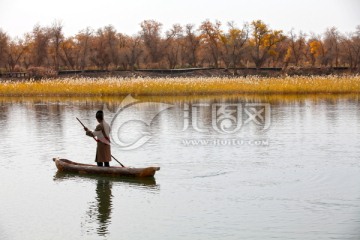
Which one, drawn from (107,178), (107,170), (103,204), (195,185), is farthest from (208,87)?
(103,204)

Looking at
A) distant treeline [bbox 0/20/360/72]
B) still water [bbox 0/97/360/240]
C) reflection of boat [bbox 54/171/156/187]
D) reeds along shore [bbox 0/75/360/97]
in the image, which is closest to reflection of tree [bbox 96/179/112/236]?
still water [bbox 0/97/360/240]

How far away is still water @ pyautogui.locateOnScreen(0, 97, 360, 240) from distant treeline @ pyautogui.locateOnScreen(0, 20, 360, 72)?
42.1 metres

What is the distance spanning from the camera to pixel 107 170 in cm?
1321

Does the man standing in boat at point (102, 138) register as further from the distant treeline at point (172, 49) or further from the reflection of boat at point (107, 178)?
Result: the distant treeline at point (172, 49)

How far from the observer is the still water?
10.0m

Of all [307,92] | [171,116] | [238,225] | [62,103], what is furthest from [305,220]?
[307,92]

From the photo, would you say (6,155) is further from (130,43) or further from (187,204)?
(130,43)

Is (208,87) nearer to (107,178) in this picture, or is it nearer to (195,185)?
(107,178)

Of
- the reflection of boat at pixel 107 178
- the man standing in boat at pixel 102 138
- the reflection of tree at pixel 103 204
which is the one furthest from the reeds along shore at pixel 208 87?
the reflection of tree at pixel 103 204

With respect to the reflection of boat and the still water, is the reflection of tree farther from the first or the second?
the reflection of boat

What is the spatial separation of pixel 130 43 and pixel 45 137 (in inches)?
2061

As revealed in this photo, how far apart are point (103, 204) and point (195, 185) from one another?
204cm

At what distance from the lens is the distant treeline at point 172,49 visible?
2539 inches

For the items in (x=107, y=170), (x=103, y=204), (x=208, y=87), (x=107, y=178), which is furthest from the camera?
(x=208, y=87)
